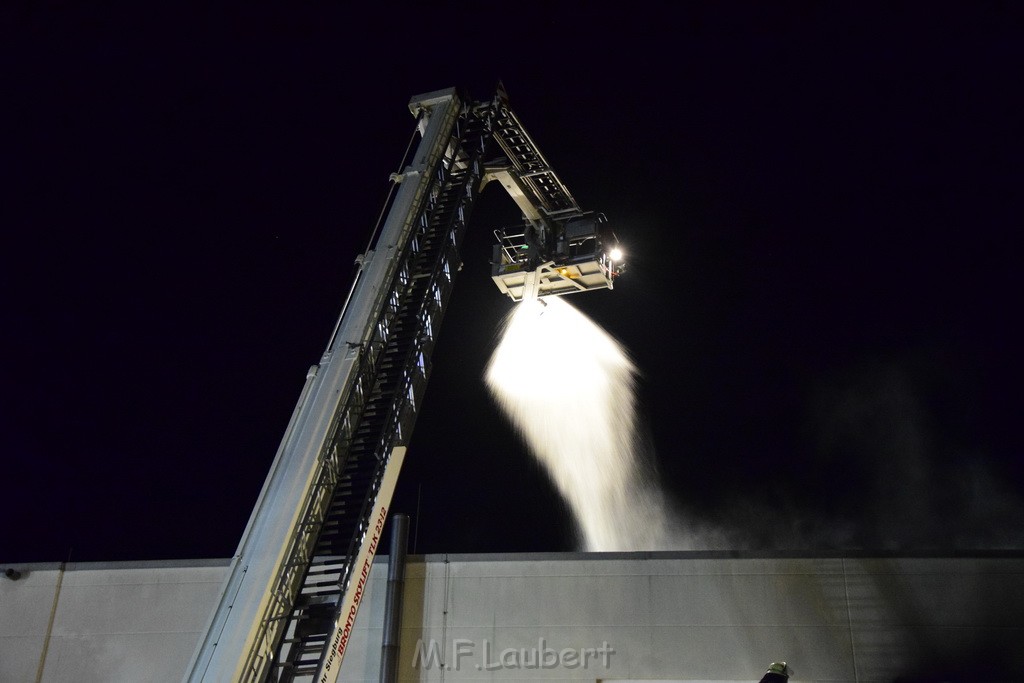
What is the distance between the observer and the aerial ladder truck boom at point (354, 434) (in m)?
8.12

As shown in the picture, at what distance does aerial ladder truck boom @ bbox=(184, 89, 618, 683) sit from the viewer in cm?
812

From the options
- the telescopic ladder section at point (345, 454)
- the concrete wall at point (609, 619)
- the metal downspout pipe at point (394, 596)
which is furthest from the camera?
the metal downspout pipe at point (394, 596)

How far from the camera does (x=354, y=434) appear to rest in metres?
9.47

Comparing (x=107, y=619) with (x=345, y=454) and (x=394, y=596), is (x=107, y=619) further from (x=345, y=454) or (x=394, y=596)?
(x=345, y=454)

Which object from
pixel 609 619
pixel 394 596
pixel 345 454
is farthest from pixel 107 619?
pixel 345 454

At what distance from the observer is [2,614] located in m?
16.2

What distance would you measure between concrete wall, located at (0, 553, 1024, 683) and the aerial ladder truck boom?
145 inches

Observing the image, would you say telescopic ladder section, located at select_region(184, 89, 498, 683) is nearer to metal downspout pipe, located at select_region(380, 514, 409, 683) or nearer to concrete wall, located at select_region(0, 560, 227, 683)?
metal downspout pipe, located at select_region(380, 514, 409, 683)

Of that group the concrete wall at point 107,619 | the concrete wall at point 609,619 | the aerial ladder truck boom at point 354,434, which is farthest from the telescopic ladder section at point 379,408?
the concrete wall at point 107,619

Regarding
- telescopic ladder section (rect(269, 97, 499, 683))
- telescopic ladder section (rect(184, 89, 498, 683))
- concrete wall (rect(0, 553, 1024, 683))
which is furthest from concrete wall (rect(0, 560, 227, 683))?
telescopic ladder section (rect(184, 89, 498, 683))

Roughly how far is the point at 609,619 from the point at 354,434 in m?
7.43

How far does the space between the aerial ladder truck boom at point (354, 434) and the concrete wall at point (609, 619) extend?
3.67 meters

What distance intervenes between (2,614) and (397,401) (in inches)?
452

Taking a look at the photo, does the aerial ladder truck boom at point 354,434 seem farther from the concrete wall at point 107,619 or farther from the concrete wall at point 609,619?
the concrete wall at point 107,619
